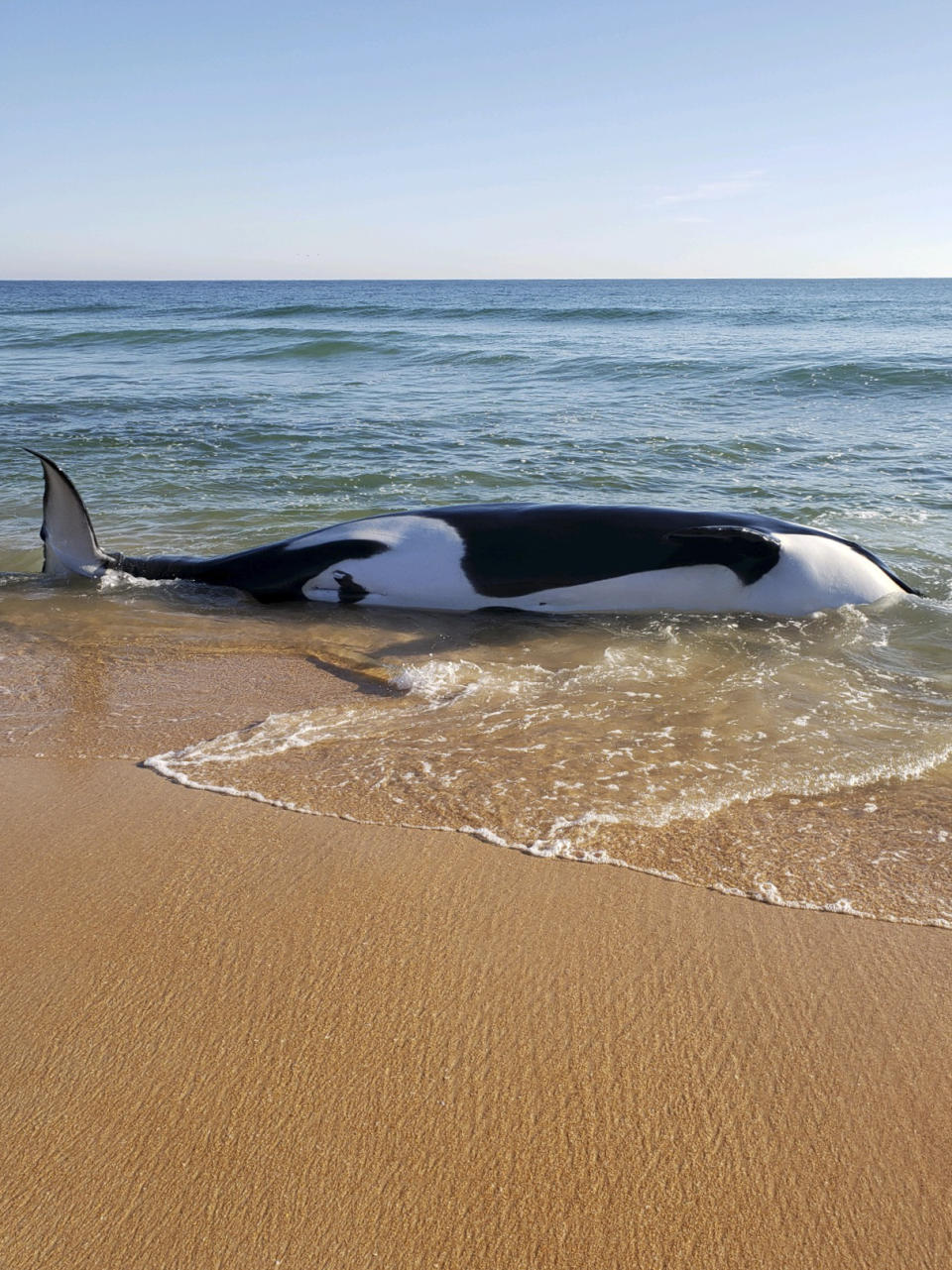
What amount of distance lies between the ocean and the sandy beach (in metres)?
0.40

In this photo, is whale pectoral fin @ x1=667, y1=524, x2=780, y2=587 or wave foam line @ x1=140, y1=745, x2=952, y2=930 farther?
whale pectoral fin @ x1=667, y1=524, x2=780, y2=587

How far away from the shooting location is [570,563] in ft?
23.2

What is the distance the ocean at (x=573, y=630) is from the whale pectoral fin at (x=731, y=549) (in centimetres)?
40

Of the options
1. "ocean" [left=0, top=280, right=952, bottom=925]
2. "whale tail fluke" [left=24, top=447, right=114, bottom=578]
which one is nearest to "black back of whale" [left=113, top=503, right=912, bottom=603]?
"ocean" [left=0, top=280, right=952, bottom=925]

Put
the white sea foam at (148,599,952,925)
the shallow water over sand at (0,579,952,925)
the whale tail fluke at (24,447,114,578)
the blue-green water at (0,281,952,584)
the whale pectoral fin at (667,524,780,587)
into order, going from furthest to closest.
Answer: the blue-green water at (0,281,952,584), the whale tail fluke at (24,447,114,578), the whale pectoral fin at (667,524,780,587), the white sea foam at (148,599,952,925), the shallow water over sand at (0,579,952,925)

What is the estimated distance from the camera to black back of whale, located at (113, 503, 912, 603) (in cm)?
704

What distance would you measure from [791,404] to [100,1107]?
18912 millimetres

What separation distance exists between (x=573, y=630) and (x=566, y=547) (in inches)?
27.4

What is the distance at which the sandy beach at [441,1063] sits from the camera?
2223 millimetres

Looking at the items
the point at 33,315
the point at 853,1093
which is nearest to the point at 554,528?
the point at 853,1093

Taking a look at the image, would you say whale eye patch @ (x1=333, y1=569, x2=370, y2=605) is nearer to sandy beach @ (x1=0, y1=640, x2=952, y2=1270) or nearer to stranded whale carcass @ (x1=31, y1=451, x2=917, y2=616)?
stranded whale carcass @ (x1=31, y1=451, x2=917, y2=616)

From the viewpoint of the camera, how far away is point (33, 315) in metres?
59.2

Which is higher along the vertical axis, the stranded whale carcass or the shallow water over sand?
the stranded whale carcass

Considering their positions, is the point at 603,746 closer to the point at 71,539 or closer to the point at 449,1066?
the point at 449,1066
